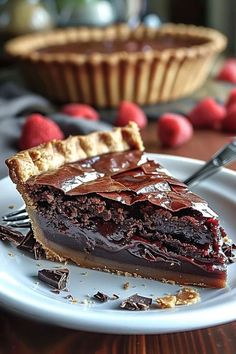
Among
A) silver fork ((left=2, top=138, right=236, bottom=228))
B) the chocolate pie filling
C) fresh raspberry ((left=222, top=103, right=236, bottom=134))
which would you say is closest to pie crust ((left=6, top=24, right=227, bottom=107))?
fresh raspberry ((left=222, top=103, right=236, bottom=134))

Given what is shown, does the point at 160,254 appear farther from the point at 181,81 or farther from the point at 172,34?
the point at 172,34

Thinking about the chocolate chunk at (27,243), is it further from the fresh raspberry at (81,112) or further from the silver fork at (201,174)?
the fresh raspberry at (81,112)

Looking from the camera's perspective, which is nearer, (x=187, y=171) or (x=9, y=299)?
(x=9, y=299)

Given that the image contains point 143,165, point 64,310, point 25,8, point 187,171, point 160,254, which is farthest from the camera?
point 25,8

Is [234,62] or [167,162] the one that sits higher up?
[167,162]

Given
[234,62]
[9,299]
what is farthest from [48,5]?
[9,299]

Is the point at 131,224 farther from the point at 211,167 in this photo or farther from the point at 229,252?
the point at 211,167

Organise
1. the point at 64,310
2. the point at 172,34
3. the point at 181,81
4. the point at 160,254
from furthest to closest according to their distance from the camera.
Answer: the point at 172,34 → the point at 181,81 → the point at 160,254 → the point at 64,310
